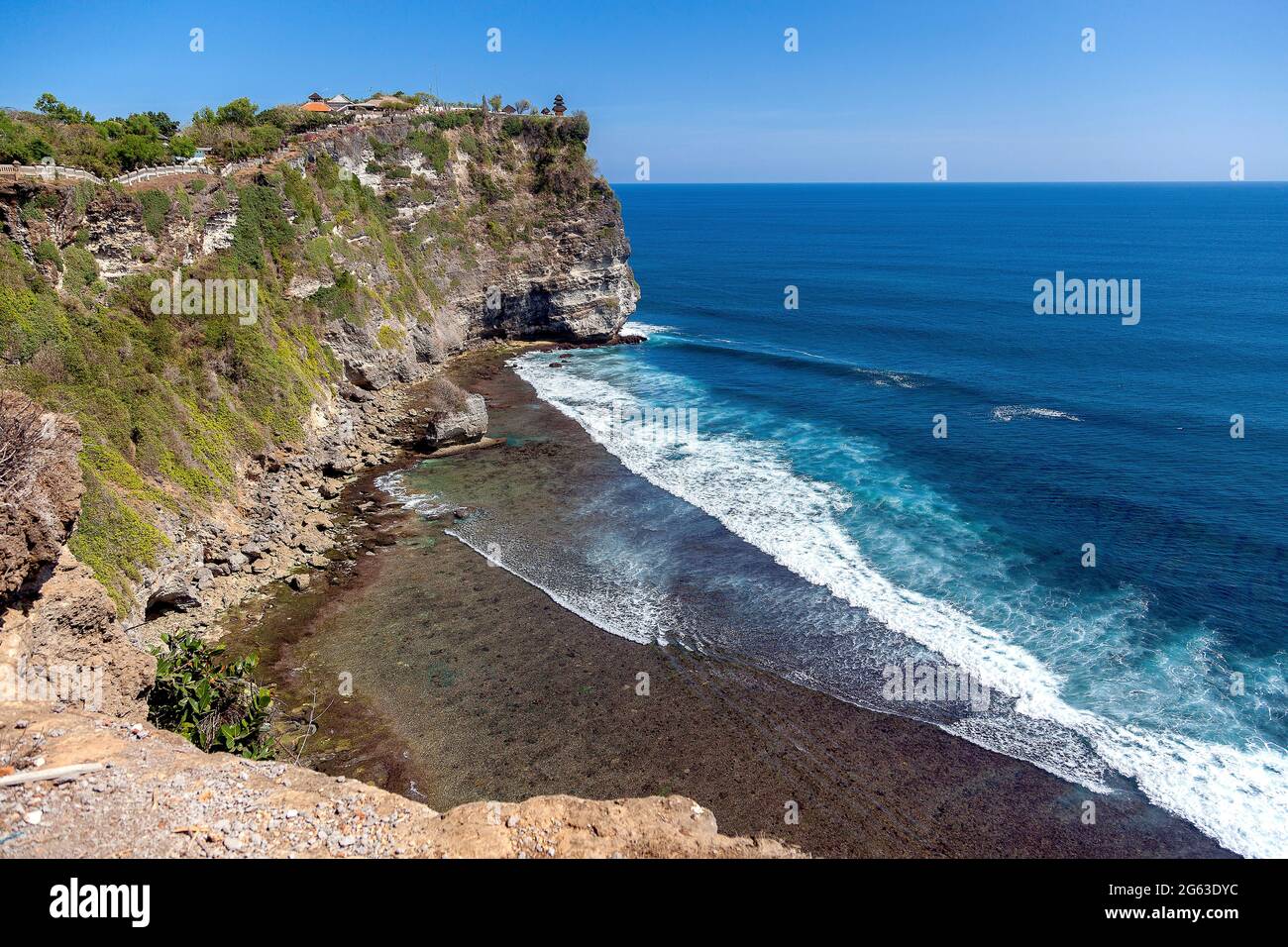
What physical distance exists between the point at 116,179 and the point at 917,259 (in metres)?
108

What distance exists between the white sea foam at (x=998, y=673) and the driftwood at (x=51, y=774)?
21.8 metres

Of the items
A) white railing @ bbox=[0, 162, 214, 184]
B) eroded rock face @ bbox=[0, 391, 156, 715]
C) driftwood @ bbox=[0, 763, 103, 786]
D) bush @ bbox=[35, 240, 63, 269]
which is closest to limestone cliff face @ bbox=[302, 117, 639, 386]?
white railing @ bbox=[0, 162, 214, 184]

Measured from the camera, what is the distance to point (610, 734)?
22.6 m

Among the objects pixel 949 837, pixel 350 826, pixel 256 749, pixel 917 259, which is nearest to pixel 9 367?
pixel 256 749

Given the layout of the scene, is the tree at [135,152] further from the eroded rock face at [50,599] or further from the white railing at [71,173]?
the eroded rock face at [50,599]

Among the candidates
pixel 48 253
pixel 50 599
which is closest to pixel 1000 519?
pixel 50 599

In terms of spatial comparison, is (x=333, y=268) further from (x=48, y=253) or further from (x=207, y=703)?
(x=207, y=703)

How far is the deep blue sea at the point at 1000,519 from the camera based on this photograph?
23.4m

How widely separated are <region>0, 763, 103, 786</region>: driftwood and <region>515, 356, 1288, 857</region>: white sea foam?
859 inches

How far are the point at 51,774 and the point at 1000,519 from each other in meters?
35.5

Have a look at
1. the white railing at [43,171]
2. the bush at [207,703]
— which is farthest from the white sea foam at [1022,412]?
the white railing at [43,171]

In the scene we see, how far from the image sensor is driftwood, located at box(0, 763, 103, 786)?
12.3 meters

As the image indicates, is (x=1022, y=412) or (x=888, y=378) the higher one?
(x=888, y=378)

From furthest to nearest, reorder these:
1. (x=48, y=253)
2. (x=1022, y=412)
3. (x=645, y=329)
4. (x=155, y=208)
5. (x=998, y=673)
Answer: (x=645, y=329), (x=1022, y=412), (x=155, y=208), (x=48, y=253), (x=998, y=673)
